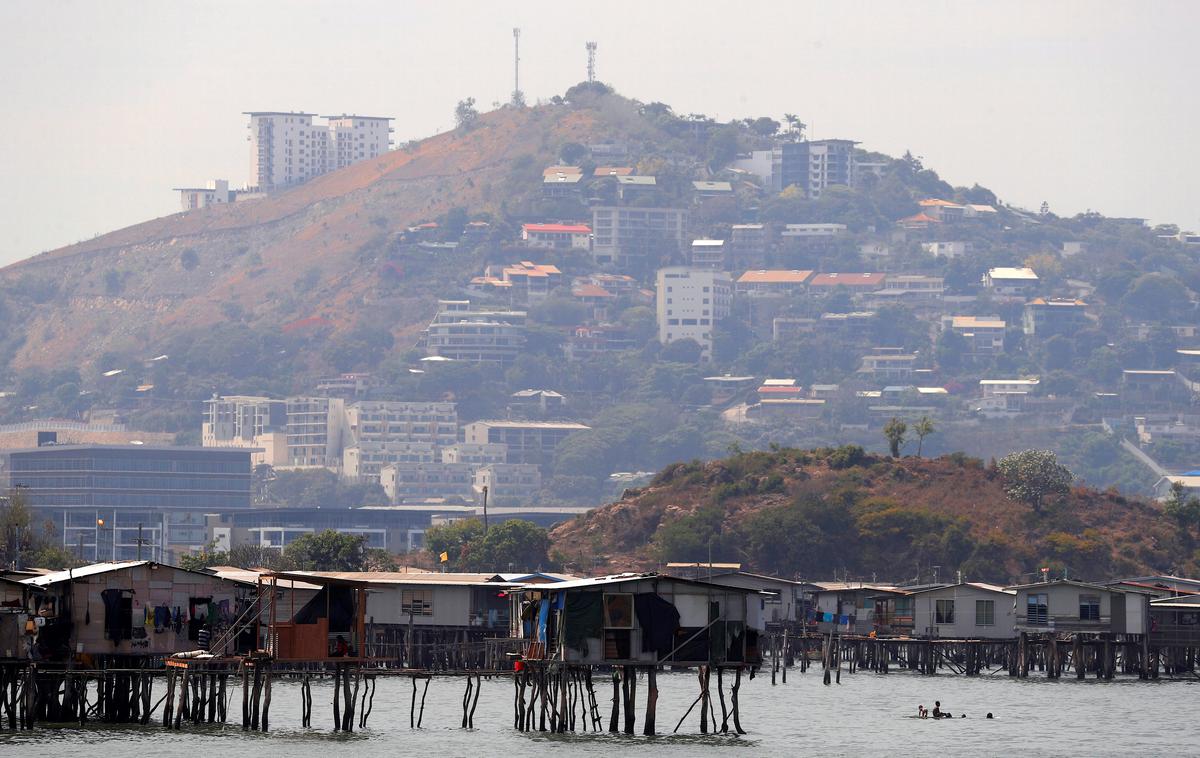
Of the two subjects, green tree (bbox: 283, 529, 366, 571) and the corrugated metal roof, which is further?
green tree (bbox: 283, 529, 366, 571)

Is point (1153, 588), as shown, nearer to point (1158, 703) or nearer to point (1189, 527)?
point (1158, 703)

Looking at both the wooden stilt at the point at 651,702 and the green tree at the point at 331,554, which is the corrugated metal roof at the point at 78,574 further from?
the green tree at the point at 331,554

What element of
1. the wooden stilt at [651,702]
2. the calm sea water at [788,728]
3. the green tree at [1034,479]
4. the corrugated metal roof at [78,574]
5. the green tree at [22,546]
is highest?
the green tree at [1034,479]

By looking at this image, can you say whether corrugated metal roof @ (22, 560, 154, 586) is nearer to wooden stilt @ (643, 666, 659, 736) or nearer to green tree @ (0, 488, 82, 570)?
wooden stilt @ (643, 666, 659, 736)

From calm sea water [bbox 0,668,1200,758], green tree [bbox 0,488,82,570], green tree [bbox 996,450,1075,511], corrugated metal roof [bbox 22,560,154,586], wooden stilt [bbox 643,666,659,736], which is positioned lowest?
calm sea water [bbox 0,668,1200,758]

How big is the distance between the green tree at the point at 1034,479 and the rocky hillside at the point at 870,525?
84cm

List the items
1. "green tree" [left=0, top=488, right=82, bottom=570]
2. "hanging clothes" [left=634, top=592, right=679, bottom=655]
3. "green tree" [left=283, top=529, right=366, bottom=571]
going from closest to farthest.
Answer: "hanging clothes" [left=634, top=592, right=679, bottom=655] < "green tree" [left=0, top=488, right=82, bottom=570] < "green tree" [left=283, top=529, right=366, bottom=571]

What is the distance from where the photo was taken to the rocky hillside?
153625 mm

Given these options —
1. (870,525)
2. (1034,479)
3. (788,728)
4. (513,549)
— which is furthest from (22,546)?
(1034,479)

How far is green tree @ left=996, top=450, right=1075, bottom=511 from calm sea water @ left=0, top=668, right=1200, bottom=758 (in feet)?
207

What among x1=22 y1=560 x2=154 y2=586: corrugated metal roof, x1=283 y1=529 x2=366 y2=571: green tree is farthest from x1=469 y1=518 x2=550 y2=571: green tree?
x1=22 y1=560 x2=154 y2=586: corrugated metal roof

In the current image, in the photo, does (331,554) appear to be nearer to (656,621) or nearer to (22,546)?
(22,546)

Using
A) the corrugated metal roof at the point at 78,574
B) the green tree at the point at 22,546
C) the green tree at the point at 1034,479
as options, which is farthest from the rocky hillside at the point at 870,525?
the corrugated metal roof at the point at 78,574

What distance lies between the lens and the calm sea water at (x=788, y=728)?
199 feet
